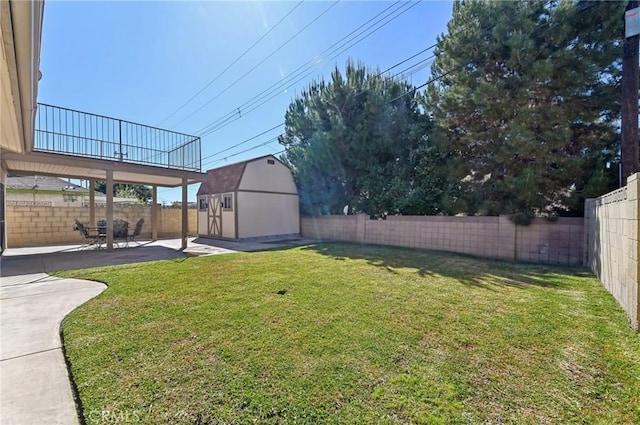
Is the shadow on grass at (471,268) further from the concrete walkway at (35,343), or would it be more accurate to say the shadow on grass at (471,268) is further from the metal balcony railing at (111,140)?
the metal balcony railing at (111,140)

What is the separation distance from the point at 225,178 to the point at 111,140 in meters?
5.07

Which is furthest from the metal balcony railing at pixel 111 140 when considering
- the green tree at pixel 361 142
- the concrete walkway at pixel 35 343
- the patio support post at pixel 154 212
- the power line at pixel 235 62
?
the green tree at pixel 361 142

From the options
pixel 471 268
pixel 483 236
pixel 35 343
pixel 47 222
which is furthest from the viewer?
pixel 47 222

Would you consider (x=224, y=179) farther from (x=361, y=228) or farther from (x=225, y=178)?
(x=361, y=228)

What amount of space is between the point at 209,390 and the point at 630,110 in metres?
8.32

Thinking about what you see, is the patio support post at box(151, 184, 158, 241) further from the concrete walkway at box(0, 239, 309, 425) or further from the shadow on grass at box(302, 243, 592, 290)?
the shadow on grass at box(302, 243, 592, 290)

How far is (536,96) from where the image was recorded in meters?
6.73

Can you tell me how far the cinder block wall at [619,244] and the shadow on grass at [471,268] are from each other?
2.12 feet

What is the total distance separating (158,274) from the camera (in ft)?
17.7

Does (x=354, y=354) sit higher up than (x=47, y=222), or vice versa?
(x=47, y=222)

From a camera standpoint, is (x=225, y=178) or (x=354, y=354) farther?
(x=225, y=178)

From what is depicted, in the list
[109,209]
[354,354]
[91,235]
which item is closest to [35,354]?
[354,354]

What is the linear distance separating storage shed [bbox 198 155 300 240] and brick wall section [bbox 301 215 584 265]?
388cm

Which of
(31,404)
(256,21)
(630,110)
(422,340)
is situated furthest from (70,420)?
(256,21)
